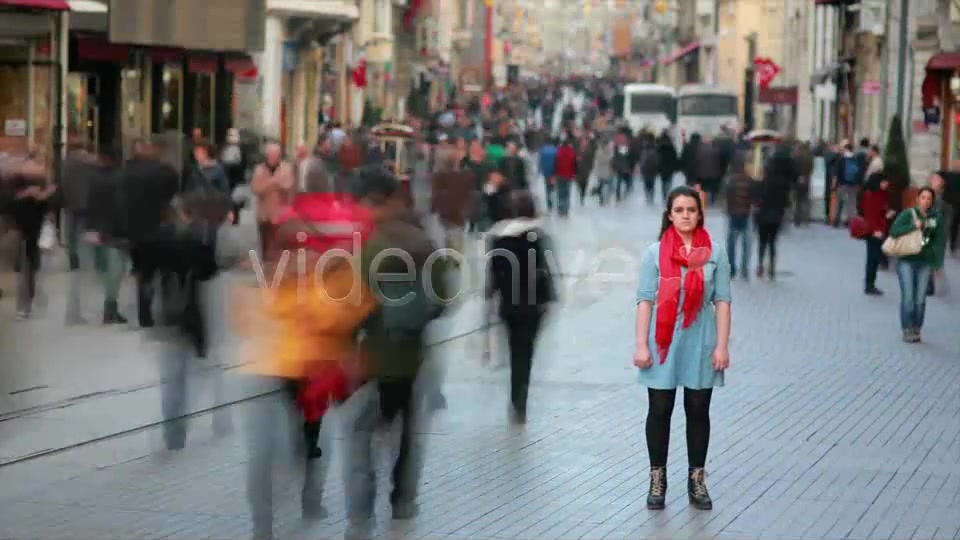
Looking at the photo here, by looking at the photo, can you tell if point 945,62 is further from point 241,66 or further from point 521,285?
point 521,285

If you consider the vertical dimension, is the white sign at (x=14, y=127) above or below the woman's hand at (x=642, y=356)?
above

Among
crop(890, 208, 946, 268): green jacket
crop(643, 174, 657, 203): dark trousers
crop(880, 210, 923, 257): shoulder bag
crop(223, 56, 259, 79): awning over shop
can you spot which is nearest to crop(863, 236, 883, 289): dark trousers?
crop(890, 208, 946, 268): green jacket

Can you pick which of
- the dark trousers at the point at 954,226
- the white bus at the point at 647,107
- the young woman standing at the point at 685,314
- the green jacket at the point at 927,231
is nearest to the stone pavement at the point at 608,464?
the young woman standing at the point at 685,314

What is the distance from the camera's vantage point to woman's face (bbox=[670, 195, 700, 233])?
9.64 m

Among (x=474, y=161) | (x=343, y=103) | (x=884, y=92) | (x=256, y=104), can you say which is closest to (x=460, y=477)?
(x=474, y=161)

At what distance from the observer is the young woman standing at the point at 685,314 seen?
9641 mm

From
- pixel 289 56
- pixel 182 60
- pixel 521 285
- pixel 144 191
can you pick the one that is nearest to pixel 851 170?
pixel 182 60

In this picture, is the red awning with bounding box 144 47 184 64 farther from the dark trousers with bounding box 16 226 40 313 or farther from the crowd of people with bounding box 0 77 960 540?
the dark trousers with bounding box 16 226 40 313

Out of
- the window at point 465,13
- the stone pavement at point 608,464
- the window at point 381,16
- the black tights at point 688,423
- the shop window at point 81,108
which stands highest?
the window at point 465,13

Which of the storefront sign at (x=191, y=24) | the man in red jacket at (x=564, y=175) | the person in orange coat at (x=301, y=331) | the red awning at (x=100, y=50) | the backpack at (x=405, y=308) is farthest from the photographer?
the man in red jacket at (x=564, y=175)

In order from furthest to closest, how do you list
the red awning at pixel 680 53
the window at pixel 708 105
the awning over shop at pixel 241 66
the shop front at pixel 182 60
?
1. the red awning at pixel 680 53
2. the window at pixel 708 105
3. the awning over shop at pixel 241 66
4. the shop front at pixel 182 60

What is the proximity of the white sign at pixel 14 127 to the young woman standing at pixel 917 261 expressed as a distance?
50.3ft

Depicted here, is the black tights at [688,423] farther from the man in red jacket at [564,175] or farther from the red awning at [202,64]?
the red awning at [202,64]

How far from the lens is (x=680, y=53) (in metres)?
112
